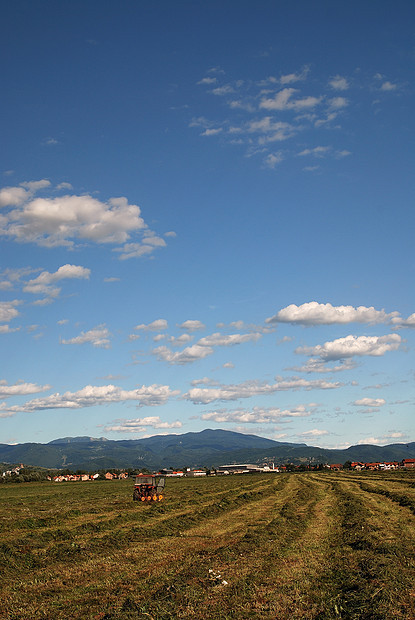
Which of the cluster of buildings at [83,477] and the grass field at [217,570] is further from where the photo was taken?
the cluster of buildings at [83,477]

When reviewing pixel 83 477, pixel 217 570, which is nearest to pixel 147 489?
pixel 217 570

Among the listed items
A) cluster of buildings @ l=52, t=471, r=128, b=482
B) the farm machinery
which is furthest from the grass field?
cluster of buildings @ l=52, t=471, r=128, b=482

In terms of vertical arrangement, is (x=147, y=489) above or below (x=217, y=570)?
below

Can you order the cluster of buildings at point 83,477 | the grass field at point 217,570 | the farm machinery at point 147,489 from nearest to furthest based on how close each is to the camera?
the grass field at point 217,570 < the farm machinery at point 147,489 < the cluster of buildings at point 83,477

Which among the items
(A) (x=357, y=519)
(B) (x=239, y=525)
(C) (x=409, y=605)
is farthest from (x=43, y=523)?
(C) (x=409, y=605)

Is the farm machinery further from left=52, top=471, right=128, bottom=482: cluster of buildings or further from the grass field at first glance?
left=52, top=471, right=128, bottom=482: cluster of buildings

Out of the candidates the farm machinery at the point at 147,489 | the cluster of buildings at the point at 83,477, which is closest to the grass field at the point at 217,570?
the farm machinery at the point at 147,489

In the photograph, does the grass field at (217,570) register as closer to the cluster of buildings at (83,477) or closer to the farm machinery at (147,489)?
the farm machinery at (147,489)

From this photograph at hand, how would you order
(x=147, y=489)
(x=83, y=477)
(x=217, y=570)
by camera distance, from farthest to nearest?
(x=83, y=477), (x=147, y=489), (x=217, y=570)

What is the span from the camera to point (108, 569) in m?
16.6

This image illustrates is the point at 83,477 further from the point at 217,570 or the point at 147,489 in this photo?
the point at 217,570

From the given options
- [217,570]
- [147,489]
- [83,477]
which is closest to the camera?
[217,570]

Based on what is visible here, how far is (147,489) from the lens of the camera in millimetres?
46438

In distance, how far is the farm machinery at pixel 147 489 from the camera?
45719 millimetres
